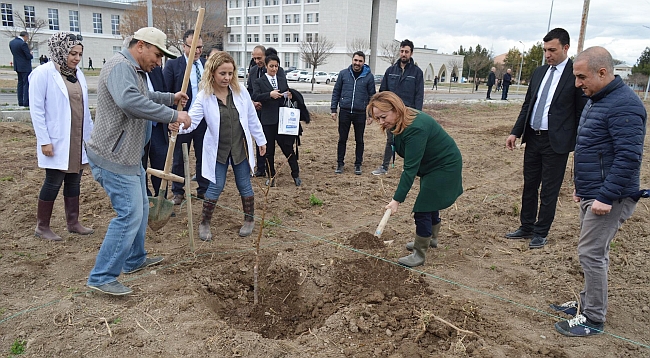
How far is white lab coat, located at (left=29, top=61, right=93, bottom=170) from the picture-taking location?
4.34 m

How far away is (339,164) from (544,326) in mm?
4990

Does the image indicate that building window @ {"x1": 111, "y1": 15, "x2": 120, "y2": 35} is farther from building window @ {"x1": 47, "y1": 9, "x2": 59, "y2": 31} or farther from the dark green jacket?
the dark green jacket

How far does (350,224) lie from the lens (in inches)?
227

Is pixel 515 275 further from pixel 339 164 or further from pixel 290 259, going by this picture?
pixel 339 164

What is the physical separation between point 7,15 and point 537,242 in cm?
6001

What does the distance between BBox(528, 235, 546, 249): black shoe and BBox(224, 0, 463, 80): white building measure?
185ft

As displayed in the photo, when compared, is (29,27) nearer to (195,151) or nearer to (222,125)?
(195,151)

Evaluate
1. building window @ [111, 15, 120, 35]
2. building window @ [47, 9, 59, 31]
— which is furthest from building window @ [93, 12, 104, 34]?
building window @ [47, 9, 59, 31]

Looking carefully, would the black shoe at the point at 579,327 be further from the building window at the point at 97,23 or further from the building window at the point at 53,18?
the building window at the point at 97,23

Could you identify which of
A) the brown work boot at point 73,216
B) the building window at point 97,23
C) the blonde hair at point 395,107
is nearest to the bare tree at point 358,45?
the building window at point 97,23

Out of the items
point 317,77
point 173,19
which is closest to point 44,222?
point 173,19

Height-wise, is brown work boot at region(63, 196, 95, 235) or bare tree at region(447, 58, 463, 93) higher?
bare tree at region(447, 58, 463, 93)

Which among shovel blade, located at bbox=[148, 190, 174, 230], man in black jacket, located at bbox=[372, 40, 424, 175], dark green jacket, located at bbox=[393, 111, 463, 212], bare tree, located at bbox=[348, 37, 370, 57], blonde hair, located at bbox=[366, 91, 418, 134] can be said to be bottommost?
shovel blade, located at bbox=[148, 190, 174, 230]

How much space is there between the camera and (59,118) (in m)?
4.48
